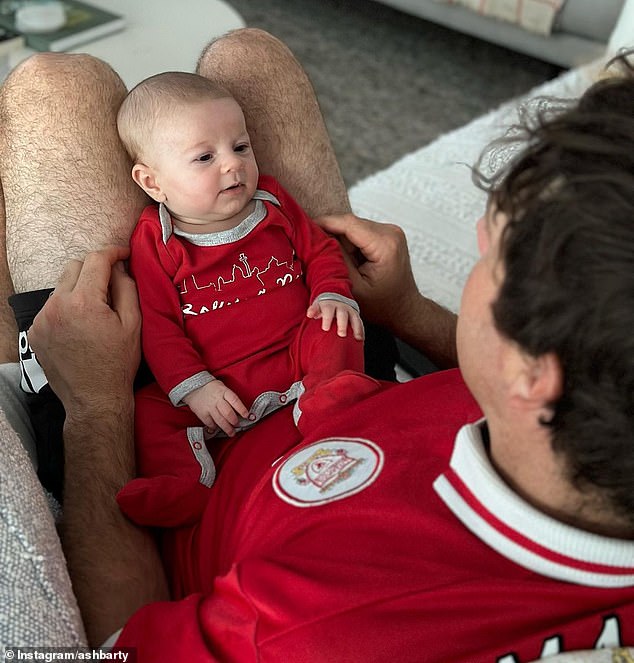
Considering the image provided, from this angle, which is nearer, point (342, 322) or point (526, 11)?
point (342, 322)

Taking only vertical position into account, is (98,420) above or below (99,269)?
below

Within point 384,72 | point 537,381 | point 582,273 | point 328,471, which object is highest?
point 582,273

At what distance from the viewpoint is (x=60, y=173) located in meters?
1.26

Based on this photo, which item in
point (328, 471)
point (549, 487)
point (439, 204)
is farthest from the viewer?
point (439, 204)

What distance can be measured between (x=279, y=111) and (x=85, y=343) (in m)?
0.50

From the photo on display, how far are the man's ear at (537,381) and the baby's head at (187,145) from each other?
65cm

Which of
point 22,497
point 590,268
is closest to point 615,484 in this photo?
point 590,268

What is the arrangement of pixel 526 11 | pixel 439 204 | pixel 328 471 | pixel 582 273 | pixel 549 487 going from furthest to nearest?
pixel 526 11, pixel 439 204, pixel 328 471, pixel 549 487, pixel 582 273

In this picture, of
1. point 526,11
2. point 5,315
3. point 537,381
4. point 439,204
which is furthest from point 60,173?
point 526,11

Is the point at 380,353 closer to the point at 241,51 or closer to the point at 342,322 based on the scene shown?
the point at 342,322

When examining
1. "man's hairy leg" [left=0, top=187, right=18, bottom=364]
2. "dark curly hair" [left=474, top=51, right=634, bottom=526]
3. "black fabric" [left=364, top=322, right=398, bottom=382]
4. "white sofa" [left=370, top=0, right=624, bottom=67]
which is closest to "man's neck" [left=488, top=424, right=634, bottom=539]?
"dark curly hair" [left=474, top=51, right=634, bottom=526]

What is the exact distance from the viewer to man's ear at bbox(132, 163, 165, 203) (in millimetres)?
1251

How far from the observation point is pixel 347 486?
0.85 meters

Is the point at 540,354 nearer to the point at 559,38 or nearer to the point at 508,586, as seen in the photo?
the point at 508,586
